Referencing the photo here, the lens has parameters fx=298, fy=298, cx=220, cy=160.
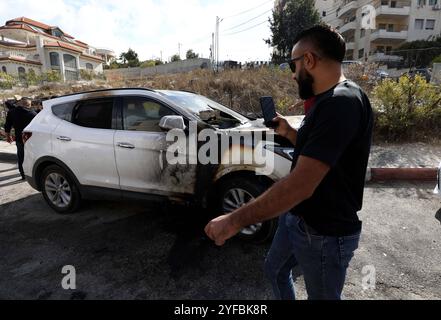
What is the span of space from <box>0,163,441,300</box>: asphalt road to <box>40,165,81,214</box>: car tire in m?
0.15

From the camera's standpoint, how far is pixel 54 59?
38312 millimetres

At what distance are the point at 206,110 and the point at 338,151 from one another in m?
2.81

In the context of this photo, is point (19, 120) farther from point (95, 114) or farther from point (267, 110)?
point (267, 110)

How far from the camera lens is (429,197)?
4.46 m

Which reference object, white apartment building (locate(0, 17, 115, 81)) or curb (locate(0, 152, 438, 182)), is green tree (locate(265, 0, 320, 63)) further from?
curb (locate(0, 152, 438, 182))

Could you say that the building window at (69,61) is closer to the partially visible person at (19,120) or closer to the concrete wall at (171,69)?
the concrete wall at (171,69)

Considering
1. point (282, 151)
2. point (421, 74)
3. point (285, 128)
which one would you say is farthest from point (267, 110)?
point (421, 74)

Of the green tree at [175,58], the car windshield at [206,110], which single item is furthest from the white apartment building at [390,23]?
the car windshield at [206,110]

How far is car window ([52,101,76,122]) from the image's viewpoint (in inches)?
163

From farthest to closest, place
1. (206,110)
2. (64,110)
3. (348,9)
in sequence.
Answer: (348,9) < (64,110) < (206,110)

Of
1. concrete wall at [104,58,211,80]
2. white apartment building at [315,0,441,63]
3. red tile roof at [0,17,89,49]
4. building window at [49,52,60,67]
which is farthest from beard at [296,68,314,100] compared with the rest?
red tile roof at [0,17,89,49]

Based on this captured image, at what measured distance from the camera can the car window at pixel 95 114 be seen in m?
3.87

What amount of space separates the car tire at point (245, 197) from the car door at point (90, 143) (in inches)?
56.4
